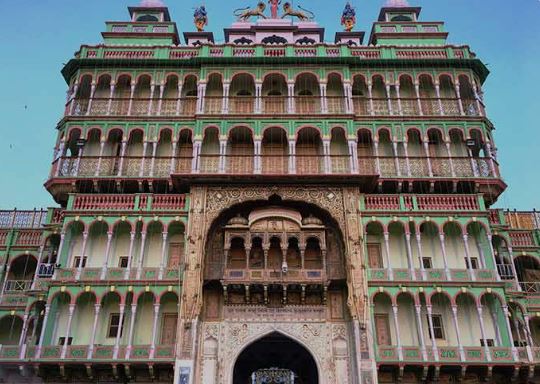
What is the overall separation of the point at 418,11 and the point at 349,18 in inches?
199

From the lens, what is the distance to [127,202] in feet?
86.1

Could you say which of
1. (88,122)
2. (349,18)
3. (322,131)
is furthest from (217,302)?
(349,18)

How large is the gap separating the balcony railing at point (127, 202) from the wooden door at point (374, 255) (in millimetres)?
10423

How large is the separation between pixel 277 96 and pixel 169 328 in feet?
48.4

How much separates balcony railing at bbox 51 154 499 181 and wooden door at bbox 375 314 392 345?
25.1 ft

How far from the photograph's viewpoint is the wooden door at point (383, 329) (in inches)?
947

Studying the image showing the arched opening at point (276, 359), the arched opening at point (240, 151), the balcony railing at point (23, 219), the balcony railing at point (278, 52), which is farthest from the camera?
the balcony railing at point (278, 52)

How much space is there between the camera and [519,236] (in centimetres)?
2753

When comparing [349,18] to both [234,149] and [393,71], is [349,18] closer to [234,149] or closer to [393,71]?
[393,71]

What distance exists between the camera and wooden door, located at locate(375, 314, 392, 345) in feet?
78.9

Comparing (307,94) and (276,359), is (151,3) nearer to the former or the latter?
(307,94)

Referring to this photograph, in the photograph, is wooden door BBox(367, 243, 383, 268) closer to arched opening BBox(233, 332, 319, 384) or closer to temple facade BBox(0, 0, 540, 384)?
temple facade BBox(0, 0, 540, 384)

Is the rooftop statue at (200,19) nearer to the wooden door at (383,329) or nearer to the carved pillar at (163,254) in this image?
the carved pillar at (163,254)

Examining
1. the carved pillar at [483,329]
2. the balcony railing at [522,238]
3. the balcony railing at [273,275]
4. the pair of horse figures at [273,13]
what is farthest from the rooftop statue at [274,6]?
the carved pillar at [483,329]
